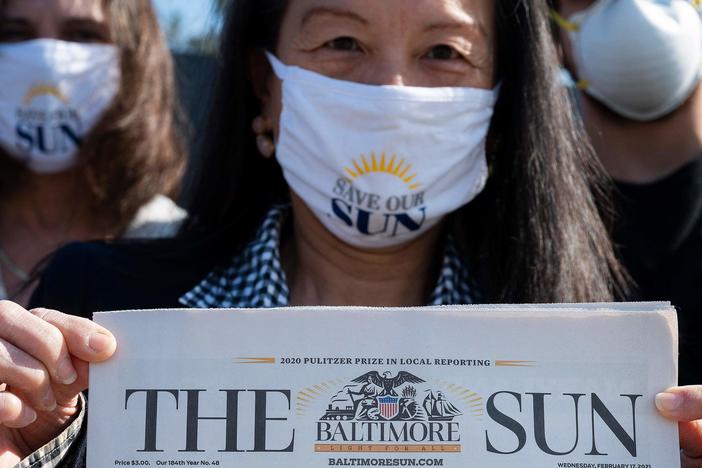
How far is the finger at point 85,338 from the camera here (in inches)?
71.4

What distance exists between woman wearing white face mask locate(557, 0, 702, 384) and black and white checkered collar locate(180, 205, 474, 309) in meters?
0.66

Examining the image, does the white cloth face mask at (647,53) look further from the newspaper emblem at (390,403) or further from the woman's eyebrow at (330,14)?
the newspaper emblem at (390,403)

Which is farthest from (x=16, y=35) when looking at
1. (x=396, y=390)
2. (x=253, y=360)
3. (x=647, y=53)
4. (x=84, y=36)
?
(x=396, y=390)

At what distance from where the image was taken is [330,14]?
2.48 metres

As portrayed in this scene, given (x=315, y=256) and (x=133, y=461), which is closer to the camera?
(x=133, y=461)

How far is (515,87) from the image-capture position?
8.60ft

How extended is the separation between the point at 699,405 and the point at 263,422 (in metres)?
0.75

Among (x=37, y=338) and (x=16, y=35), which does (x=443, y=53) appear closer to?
(x=37, y=338)

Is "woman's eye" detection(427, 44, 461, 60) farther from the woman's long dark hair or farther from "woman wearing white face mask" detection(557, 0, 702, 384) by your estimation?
"woman wearing white face mask" detection(557, 0, 702, 384)

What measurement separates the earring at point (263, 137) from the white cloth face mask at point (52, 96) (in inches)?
57.9

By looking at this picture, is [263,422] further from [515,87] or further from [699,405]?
[515,87]

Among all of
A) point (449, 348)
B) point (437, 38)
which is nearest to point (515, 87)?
point (437, 38)

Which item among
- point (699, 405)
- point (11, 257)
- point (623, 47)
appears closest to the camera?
point (699, 405)

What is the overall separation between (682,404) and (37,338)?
1.11 m
